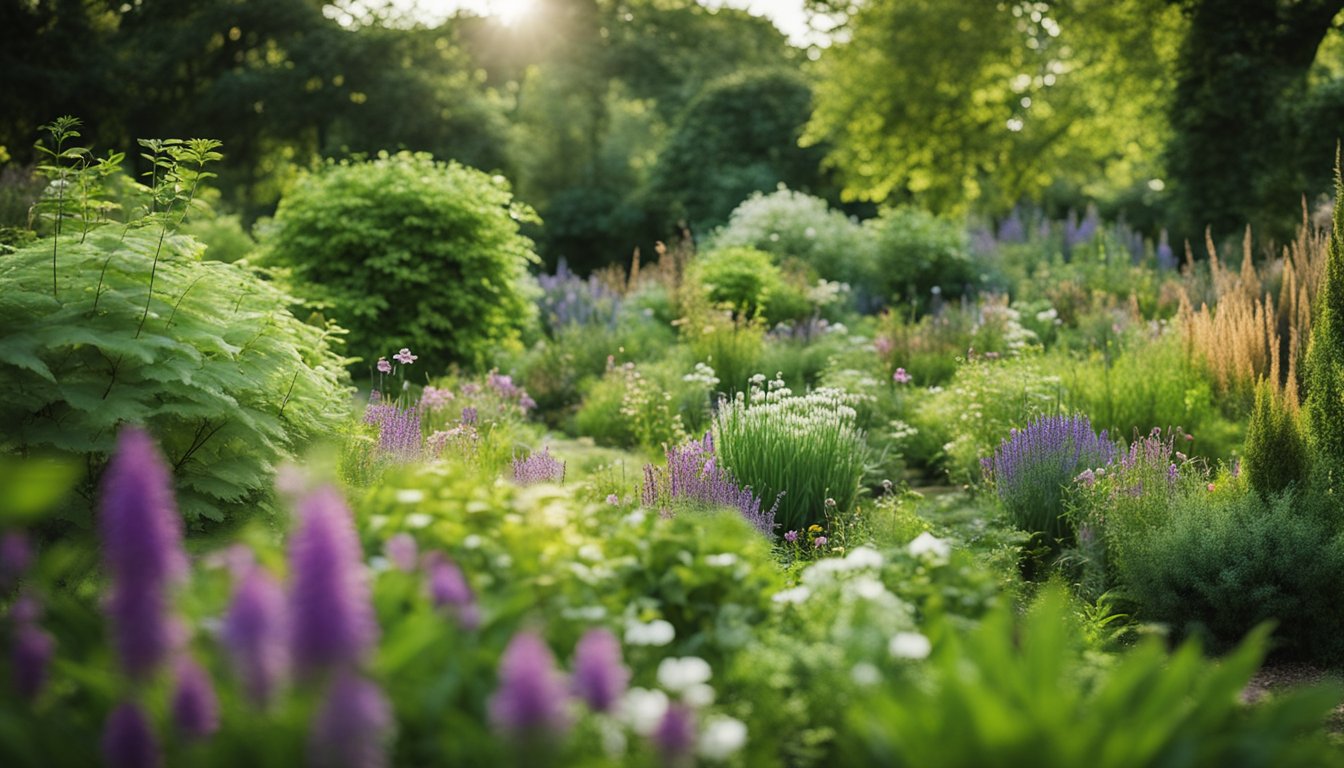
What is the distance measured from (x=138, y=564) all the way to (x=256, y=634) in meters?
0.24

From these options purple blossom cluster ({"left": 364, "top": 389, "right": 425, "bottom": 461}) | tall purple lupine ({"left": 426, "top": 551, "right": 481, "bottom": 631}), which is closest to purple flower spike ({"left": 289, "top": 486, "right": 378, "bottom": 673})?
tall purple lupine ({"left": 426, "top": 551, "right": 481, "bottom": 631})

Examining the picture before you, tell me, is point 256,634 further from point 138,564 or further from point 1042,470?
point 1042,470

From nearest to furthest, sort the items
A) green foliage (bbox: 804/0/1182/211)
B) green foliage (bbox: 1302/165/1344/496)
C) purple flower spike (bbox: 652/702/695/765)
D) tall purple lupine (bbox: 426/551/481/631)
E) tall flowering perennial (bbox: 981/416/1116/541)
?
purple flower spike (bbox: 652/702/695/765) → tall purple lupine (bbox: 426/551/481/631) → green foliage (bbox: 1302/165/1344/496) → tall flowering perennial (bbox: 981/416/1116/541) → green foliage (bbox: 804/0/1182/211)

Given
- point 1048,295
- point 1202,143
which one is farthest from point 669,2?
point 1048,295

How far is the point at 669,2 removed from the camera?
104ft

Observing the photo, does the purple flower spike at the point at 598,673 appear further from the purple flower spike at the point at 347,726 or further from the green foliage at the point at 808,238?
the green foliage at the point at 808,238

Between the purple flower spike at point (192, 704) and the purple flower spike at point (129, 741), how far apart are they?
5 centimetres

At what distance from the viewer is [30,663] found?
5.75ft

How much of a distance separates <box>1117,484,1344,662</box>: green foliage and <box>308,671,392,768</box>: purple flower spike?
12.0 feet

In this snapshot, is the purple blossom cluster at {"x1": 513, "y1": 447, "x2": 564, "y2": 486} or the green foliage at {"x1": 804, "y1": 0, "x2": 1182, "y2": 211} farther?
the green foliage at {"x1": 804, "y1": 0, "x2": 1182, "y2": 211}

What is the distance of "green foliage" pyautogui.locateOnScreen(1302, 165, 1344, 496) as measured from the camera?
4594 mm

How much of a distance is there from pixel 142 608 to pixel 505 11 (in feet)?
95.5

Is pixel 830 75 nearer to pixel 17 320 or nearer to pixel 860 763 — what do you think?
pixel 17 320

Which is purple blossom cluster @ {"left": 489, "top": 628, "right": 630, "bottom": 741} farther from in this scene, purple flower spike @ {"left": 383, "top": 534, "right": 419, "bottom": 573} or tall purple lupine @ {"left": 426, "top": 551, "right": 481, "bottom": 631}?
purple flower spike @ {"left": 383, "top": 534, "right": 419, "bottom": 573}
